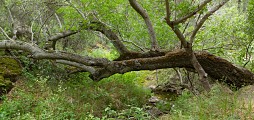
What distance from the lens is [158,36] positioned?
8.66 m

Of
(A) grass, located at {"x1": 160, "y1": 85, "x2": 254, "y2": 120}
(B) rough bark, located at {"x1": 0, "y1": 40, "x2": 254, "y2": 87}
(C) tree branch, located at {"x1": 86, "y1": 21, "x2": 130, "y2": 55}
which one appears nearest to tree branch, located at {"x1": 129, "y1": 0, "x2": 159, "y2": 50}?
(B) rough bark, located at {"x1": 0, "y1": 40, "x2": 254, "y2": 87}

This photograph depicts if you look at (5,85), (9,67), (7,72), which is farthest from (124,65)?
(9,67)

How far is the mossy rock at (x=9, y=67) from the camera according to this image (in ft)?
26.3

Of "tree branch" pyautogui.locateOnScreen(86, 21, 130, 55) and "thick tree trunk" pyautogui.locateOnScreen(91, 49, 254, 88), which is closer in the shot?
"thick tree trunk" pyautogui.locateOnScreen(91, 49, 254, 88)

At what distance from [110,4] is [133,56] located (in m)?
1.77

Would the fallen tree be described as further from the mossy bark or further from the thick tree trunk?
the mossy bark

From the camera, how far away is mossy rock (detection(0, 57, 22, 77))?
8022 millimetres

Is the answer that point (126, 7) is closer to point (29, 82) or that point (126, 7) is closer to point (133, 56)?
point (133, 56)

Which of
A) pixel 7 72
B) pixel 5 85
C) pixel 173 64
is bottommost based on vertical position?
pixel 5 85

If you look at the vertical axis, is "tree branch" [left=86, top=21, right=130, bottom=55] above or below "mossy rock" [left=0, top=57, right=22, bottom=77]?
above

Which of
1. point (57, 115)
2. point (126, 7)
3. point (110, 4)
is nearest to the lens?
point (57, 115)

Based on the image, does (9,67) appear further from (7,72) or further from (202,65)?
(202,65)

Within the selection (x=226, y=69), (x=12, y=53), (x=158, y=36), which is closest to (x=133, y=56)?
(x=158, y=36)

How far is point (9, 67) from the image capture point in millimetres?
8422
